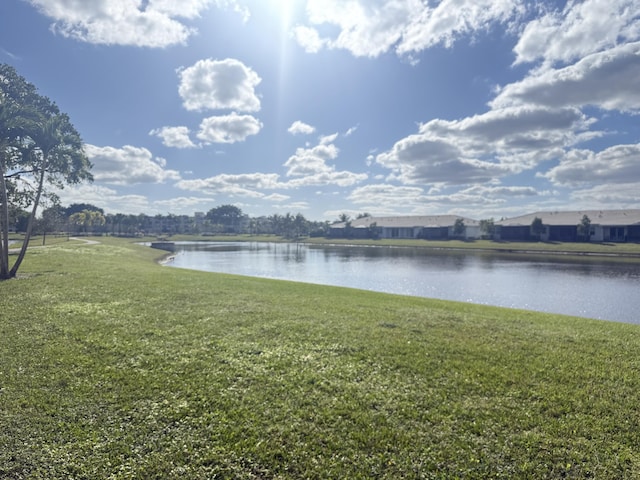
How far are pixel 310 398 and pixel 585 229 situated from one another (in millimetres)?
83321

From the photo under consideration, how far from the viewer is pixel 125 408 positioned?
5410 mm

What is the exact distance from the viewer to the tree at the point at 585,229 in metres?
70.5

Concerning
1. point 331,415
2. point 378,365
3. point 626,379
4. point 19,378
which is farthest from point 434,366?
point 19,378

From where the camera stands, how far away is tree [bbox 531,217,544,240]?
76812 mm

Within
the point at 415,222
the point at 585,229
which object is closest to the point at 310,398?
the point at 585,229

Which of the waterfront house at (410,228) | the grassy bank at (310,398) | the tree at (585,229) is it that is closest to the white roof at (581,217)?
the tree at (585,229)

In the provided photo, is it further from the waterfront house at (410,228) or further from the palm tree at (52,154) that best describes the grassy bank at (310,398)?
the waterfront house at (410,228)

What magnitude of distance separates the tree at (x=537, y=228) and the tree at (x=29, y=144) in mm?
82099

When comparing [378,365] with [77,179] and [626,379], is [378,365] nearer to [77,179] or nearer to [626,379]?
[626,379]

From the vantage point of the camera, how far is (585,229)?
2778 inches

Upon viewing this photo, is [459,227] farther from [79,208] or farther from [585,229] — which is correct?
[79,208]

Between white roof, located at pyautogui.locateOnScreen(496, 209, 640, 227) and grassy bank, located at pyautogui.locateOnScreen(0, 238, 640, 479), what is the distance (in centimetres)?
7829

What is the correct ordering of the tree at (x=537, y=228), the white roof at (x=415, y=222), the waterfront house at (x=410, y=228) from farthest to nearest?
the white roof at (x=415, y=222)
the waterfront house at (x=410, y=228)
the tree at (x=537, y=228)

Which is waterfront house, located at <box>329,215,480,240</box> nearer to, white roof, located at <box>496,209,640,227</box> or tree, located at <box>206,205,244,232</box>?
white roof, located at <box>496,209,640,227</box>
